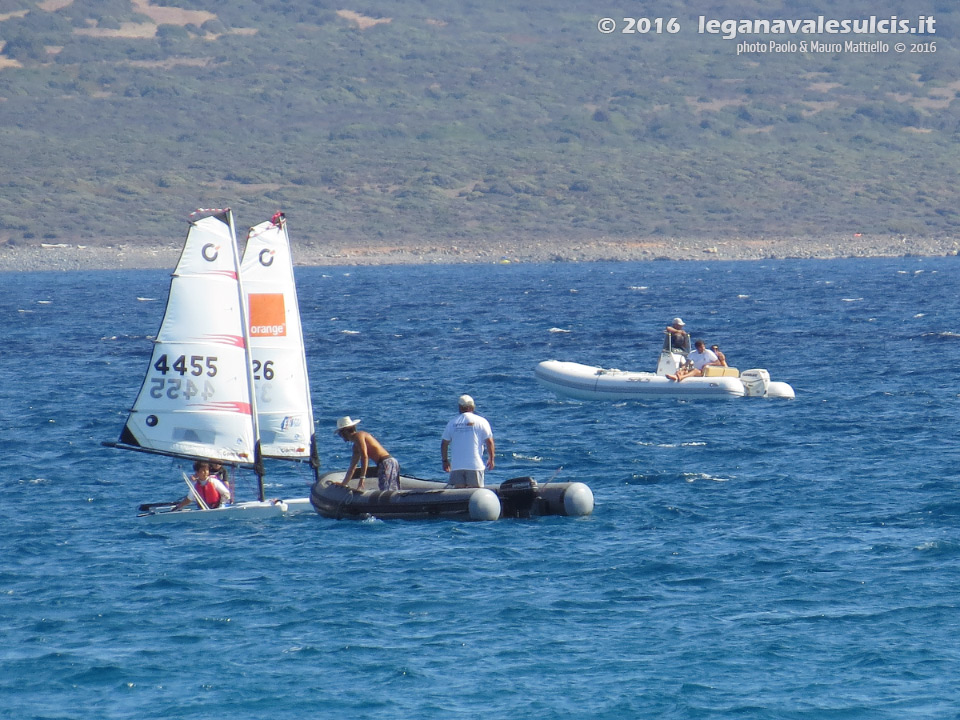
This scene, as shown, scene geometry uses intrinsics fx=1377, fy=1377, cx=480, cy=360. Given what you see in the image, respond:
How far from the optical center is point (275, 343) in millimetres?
22906

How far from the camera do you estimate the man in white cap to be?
69.3ft

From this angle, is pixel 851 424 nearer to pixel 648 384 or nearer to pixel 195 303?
pixel 648 384

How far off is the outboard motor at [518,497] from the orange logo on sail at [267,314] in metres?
4.62

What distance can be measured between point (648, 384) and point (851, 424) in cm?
620

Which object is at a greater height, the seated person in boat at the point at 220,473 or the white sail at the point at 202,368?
the white sail at the point at 202,368

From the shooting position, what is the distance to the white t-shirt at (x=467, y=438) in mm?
21141

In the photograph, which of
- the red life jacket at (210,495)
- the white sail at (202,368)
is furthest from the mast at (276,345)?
the red life jacket at (210,495)

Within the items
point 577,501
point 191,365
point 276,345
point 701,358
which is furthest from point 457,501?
point 701,358

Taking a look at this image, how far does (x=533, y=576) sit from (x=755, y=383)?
18.8 m

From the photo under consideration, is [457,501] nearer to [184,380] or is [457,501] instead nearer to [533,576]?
[533,576]

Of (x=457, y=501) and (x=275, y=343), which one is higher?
(x=275, y=343)

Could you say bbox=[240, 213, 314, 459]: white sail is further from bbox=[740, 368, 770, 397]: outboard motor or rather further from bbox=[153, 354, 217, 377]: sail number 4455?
bbox=[740, 368, 770, 397]: outboard motor

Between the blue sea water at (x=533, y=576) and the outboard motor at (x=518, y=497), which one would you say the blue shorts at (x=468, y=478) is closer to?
the outboard motor at (x=518, y=497)

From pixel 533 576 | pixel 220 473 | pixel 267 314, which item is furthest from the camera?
pixel 220 473
